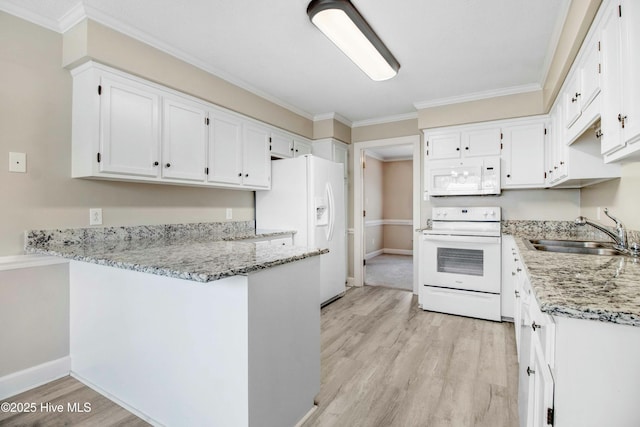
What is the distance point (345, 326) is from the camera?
3086 mm

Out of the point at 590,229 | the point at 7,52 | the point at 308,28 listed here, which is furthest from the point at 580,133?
the point at 7,52

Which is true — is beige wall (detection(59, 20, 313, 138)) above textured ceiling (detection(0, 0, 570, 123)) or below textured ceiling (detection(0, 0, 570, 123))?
below

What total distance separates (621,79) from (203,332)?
2061mm

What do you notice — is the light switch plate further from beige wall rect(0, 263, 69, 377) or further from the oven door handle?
the oven door handle

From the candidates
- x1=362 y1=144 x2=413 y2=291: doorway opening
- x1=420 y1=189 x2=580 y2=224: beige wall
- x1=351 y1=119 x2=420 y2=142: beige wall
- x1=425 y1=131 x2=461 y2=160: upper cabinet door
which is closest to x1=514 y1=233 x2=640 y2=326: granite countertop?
x1=420 y1=189 x2=580 y2=224: beige wall

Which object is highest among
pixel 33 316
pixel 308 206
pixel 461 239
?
pixel 308 206

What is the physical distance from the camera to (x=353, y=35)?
7.27 ft

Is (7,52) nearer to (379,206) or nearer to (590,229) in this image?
(590,229)

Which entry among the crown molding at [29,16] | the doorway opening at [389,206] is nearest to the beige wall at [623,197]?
the crown molding at [29,16]

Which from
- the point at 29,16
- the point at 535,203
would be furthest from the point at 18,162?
the point at 535,203

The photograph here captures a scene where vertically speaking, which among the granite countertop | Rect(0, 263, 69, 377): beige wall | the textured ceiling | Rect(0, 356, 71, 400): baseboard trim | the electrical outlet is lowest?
Rect(0, 356, 71, 400): baseboard trim

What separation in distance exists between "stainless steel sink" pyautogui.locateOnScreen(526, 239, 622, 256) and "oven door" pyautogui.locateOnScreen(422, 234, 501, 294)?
28.3 inches

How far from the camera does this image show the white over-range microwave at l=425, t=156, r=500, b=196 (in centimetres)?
343

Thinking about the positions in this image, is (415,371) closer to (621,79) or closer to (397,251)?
(621,79)
